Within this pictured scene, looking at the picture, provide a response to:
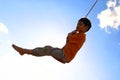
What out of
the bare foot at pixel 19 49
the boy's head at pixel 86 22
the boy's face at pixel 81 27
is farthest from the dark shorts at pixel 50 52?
the boy's head at pixel 86 22

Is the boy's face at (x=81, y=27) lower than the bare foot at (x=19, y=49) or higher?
lower

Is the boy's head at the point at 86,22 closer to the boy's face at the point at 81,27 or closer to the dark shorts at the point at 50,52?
Answer: the boy's face at the point at 81,27

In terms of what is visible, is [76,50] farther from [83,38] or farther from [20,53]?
[20,53]

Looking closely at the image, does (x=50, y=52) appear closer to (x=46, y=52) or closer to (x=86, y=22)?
(x=46, y=52)

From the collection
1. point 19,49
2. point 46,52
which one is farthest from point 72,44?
point 19,49

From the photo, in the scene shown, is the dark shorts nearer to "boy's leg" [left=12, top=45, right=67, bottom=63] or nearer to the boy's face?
"boy's leg" [left=12, top=45, right=67, bottom=63]

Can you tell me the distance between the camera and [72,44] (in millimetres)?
17500

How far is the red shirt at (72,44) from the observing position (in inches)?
688

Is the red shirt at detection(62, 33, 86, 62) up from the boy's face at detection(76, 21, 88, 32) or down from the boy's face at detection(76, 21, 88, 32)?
down

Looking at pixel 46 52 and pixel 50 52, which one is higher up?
pixel 46 52

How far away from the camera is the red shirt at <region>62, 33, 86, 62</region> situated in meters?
17.5

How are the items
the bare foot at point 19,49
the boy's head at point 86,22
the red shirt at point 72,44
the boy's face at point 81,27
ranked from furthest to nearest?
the boy's head at point 86,22 < the boy's face at point 81,27 < the red shirt at point 72,44 < the bare foot at point 19,49

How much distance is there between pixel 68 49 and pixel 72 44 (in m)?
0.25

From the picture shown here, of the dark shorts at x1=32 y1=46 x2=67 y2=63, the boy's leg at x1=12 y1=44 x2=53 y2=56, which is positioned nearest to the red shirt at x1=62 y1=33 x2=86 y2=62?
the dark shorts at x1=32 y1=46 x2=67 y2=63
